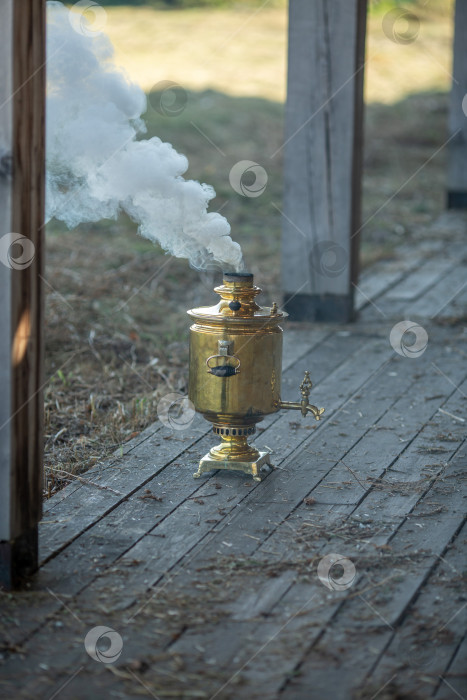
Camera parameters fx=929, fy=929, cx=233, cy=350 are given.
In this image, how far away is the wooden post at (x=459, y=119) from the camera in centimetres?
998

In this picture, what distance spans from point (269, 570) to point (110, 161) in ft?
6.17

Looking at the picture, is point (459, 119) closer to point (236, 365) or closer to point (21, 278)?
point (236, 365)

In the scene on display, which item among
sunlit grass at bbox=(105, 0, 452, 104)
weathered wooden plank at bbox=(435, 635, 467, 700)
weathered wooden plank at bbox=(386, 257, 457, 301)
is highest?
sunlit grass at bbox=(105, 0, 452, 104)

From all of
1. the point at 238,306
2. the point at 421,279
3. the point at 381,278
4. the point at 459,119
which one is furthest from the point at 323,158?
the point at 459,119

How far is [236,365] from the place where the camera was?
12.4ft

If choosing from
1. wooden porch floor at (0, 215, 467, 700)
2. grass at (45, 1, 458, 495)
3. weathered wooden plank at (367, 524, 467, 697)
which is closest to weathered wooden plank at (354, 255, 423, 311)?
grass at (45, 1, 458, 495)

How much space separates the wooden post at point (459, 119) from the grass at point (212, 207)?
29 centimetres

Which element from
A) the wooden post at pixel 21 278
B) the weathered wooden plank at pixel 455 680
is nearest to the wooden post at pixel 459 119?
the wooden post at pixel 21 278

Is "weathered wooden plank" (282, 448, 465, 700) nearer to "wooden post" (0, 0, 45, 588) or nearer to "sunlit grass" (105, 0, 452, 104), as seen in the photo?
"wooden post" (0, 0, 45, 588)

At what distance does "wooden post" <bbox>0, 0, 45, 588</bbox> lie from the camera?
8.82 ft

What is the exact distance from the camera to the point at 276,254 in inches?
331

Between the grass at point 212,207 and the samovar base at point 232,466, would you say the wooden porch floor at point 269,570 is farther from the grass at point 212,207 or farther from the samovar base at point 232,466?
the grass at point 212,207

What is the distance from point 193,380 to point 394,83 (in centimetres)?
1500

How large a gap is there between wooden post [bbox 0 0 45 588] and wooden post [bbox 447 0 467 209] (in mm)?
7788
